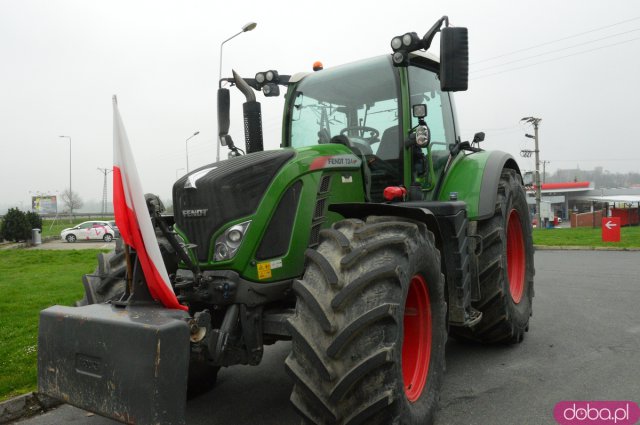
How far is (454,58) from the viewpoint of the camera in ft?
12.4

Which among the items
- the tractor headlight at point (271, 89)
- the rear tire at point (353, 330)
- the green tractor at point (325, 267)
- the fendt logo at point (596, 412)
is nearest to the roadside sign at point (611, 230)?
the green tractor at point (325, 267)

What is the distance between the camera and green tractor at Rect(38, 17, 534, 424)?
271cm

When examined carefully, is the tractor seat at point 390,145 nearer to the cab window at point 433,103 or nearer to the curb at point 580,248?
the cab window at point 433,103

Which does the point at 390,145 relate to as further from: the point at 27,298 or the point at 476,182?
the point at 27,298

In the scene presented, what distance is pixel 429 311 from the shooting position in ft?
11.8

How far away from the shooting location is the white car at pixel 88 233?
35.6 m

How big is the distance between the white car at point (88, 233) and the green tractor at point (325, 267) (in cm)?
3389

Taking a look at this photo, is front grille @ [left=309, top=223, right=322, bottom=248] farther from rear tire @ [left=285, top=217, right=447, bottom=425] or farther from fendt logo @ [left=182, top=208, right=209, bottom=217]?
fendt logo @ [left=182, top=208, right=209, bottom=217]

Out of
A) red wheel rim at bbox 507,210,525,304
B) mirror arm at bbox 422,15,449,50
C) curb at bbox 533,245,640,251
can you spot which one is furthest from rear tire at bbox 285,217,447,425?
curb at bbox 533,245,640,251

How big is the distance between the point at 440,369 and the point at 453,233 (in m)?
1.05

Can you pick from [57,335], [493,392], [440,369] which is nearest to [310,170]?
[440,369]

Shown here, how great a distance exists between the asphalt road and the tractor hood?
4.69 feet

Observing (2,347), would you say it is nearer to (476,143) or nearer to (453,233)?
(453,233)

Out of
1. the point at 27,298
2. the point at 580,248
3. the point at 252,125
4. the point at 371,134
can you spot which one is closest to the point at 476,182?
the point at 371,134
